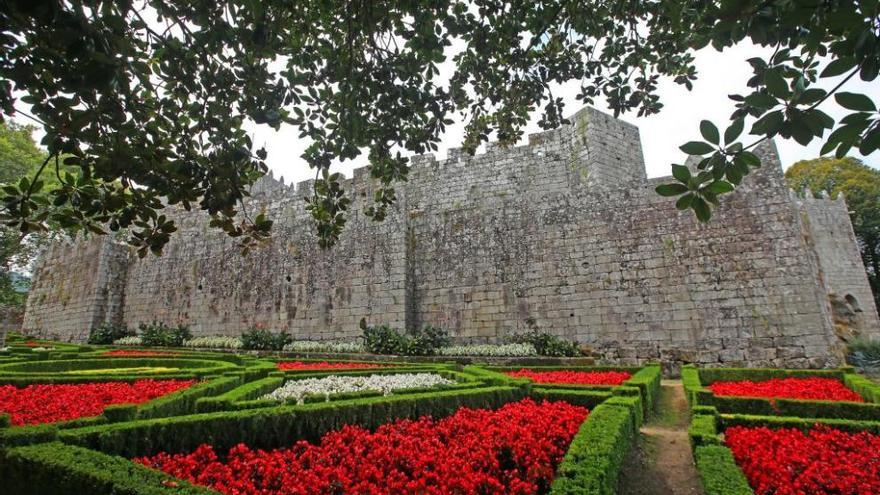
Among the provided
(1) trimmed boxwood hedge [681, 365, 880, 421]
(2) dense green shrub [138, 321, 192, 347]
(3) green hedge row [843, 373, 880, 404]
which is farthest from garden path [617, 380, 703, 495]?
(2) dense green shrub [138, 321, 192, 347]

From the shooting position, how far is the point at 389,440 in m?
4.57

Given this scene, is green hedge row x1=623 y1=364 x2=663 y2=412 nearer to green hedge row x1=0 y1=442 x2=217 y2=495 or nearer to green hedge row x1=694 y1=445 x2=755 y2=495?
green hedge row x1=694 y1=445 x2=755 y2=495

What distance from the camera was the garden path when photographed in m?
4.58

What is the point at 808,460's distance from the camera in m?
4.00

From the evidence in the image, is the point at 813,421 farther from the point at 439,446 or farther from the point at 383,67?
the point at 383,67

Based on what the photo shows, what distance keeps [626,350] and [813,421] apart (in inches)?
267

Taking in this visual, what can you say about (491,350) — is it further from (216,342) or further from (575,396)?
(216,342)

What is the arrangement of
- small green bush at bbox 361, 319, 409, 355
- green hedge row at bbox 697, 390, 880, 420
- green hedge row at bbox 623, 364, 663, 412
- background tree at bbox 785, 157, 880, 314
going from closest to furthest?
green hedge row at bbox 697, 390, 880, 420 < green hedge row at bbox 623, 364, 663, 412 < small green bush at bbox 361, 319, 409, 355 < background tree at bbox 785, 157, 880, 314

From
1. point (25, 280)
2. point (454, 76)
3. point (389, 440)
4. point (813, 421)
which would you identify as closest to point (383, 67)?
point (454, 76)

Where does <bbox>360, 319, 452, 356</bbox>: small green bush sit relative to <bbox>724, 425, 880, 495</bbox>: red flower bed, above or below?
above

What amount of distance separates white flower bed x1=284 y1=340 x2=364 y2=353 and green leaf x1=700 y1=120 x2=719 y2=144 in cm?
1292

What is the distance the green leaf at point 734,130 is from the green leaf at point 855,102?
0.30m

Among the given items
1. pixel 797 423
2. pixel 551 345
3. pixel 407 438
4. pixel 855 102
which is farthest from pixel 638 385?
pixel 855 102

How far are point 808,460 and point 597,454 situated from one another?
2.01m
